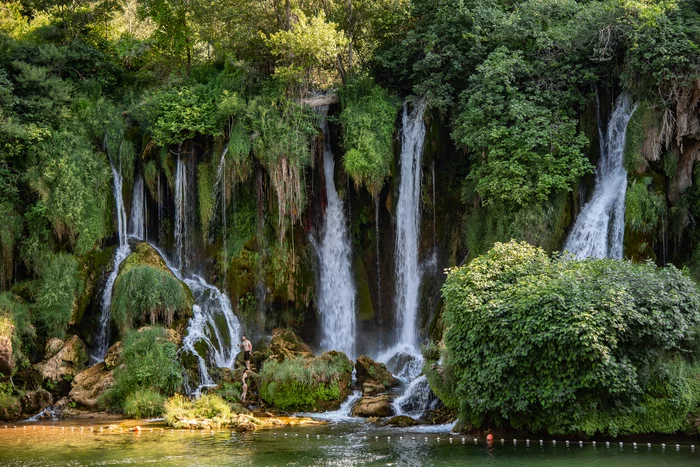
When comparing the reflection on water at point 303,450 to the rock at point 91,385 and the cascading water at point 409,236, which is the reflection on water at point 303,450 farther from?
the cascading water at point 409,236

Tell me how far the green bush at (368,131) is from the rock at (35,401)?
32.5ft

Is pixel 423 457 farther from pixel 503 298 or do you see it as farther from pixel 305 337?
pixel 305 337

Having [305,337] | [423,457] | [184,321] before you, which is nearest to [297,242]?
[305,337]

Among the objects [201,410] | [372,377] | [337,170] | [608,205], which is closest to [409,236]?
[337,170]

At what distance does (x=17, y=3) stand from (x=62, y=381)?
15.5 meters

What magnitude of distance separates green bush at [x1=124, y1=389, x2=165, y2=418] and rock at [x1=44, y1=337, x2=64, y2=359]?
123 inches

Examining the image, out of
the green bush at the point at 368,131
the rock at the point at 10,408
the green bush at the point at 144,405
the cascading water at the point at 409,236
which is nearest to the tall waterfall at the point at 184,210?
the green bush at the point at 368,131

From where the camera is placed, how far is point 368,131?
73.5 feet

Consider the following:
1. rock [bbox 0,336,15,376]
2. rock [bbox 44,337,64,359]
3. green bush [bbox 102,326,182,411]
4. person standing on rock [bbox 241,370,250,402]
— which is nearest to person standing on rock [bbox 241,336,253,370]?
person standing on rock [bbox 241,370,250,402]

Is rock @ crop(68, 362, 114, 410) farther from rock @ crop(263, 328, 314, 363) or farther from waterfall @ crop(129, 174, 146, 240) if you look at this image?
waterfall @ crop(129, 174, 146, 240)

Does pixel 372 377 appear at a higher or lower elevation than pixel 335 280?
lower

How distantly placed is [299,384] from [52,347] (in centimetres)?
669

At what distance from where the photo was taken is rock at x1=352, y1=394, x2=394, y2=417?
16.8 metres

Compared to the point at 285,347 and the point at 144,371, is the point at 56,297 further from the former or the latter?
the point at 285,347
